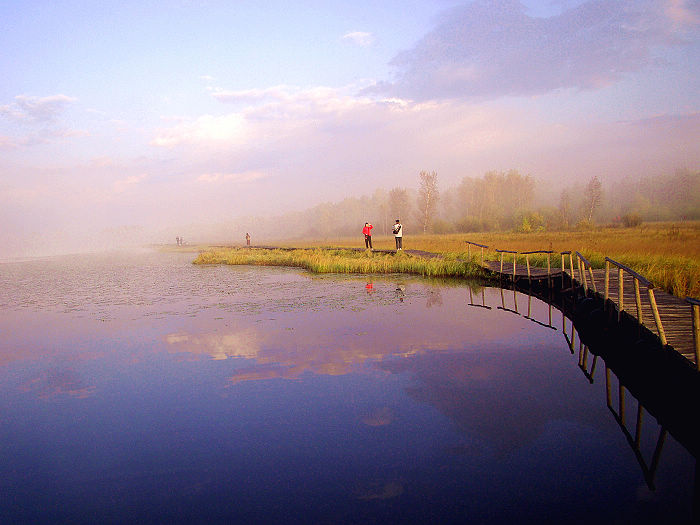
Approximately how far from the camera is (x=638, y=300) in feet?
28.6

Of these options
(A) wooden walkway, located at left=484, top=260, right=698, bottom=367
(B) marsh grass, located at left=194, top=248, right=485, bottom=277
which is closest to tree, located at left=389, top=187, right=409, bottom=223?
(B) marsh grass, located at left=194, top=248, right=485, bottom=277

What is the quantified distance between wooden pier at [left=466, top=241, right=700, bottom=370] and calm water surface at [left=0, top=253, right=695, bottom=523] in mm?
1515

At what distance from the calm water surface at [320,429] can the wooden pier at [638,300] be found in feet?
4.97

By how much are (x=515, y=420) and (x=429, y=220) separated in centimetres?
8694

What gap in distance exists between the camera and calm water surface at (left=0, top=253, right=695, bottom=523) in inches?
195

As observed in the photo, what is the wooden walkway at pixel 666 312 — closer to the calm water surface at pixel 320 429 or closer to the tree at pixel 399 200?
the calm water surface at pixel 320 429

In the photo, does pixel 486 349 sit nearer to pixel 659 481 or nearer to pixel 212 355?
pixel 659 481

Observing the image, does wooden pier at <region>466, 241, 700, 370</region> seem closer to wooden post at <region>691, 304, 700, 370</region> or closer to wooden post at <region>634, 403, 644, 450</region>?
wooden post at <region>691, 304, 700, 370</region>

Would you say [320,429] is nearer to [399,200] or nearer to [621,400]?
[621,400]

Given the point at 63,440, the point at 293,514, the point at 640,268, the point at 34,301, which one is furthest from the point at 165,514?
the point at 34,301

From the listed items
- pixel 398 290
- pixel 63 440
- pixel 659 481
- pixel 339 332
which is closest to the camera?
pixel 659 481

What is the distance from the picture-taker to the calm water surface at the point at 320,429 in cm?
496

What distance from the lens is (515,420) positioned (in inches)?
272

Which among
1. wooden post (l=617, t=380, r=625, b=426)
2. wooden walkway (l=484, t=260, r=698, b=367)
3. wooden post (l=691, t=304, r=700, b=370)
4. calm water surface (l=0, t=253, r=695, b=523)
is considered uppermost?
wooden post (l=691, t=304, r=700, b=370)
